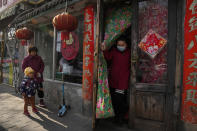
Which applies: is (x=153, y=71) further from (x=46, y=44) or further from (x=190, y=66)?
(x=46, y=44)

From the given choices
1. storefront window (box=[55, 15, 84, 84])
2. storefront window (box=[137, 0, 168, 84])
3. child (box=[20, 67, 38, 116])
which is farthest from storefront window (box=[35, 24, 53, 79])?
storefront window (box=[137, 0, 168, 84])

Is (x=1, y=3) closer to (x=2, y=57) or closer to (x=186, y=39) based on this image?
(x=2, y=57)

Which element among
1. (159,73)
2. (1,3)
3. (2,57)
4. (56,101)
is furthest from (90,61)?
(1,3)

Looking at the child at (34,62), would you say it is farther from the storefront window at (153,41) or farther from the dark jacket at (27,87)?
the storefront window at (153,41)

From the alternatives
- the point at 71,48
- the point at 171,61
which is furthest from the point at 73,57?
the point at 171,61

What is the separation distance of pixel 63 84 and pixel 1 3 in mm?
Answer: 9244

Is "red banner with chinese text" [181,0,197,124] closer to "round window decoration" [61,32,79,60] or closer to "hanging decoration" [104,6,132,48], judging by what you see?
"hanging decoration" [104,6,132,48]

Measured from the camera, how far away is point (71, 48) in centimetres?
493

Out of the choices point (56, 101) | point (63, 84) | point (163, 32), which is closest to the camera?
point (163, 32)

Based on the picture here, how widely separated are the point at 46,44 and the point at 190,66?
5673 mm

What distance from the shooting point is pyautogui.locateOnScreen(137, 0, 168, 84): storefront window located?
3029 millimetres

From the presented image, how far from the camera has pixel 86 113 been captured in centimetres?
405

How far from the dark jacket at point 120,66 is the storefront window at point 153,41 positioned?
11.8 inches

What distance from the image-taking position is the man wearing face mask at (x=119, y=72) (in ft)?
11.2
